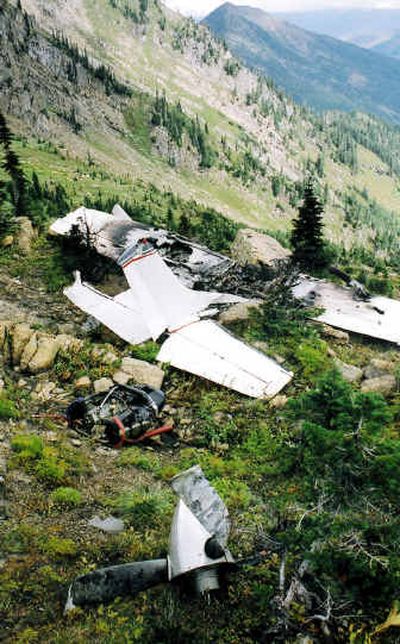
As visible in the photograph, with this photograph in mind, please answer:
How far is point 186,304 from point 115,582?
38.6ft

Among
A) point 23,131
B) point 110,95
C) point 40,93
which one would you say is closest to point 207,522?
point 23,131

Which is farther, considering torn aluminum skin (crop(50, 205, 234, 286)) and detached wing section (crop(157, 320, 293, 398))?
torn aluminum skin (crop(50, 205, 234, 286))

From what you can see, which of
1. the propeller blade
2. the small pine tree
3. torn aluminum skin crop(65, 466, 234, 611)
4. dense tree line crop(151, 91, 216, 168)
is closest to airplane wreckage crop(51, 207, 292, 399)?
the small pine tree

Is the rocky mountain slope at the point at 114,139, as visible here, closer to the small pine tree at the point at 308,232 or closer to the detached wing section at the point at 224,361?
the small pine tree at the point at 308,232

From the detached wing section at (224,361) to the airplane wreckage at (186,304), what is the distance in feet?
0.10

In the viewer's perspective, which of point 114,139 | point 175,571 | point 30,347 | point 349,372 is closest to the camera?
point 175,571

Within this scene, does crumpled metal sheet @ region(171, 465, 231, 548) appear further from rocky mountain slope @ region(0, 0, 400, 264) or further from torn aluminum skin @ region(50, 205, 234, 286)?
rocky mountain slope @ region(0, 0, 400, 264)

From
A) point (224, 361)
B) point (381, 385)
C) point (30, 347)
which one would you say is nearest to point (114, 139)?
point (30, 347)

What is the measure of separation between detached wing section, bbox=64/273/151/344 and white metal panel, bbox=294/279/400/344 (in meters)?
7.46

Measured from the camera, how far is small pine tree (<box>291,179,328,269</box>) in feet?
72.7

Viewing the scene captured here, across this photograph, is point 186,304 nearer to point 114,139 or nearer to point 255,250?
point 255,250

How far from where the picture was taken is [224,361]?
1480 centimetres

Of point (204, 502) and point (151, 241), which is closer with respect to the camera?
point (204, 502)

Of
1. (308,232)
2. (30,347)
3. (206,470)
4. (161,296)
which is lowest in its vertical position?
(30,347)
